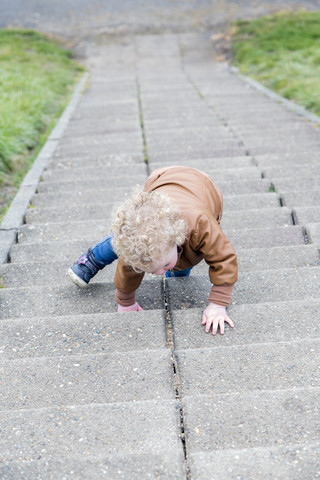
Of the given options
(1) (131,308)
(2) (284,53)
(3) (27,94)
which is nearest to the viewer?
(1) (131,308)

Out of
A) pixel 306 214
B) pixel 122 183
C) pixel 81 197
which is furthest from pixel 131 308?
pixel 122 183

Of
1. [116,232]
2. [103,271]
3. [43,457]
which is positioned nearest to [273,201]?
[103,271]

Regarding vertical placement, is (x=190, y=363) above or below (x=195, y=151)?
above

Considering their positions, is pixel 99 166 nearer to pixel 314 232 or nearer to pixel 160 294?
pixel 314 232

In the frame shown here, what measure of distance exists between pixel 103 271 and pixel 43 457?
1572 millimetres

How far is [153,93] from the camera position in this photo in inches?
365

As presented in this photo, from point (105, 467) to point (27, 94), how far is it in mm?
7297

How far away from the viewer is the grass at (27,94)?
201 inches

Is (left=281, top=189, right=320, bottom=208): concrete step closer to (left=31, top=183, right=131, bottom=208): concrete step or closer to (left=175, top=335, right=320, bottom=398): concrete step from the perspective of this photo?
(left=31, top=183, right=131, bottom=208): concrete step

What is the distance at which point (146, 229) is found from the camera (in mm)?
1948

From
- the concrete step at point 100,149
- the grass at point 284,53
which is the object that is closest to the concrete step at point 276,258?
the concrete step at point 100,149

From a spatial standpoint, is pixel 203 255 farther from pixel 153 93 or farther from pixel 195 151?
pixel 153 93

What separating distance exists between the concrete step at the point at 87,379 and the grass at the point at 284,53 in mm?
5689

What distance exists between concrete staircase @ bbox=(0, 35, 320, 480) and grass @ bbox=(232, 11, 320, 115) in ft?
12.9
